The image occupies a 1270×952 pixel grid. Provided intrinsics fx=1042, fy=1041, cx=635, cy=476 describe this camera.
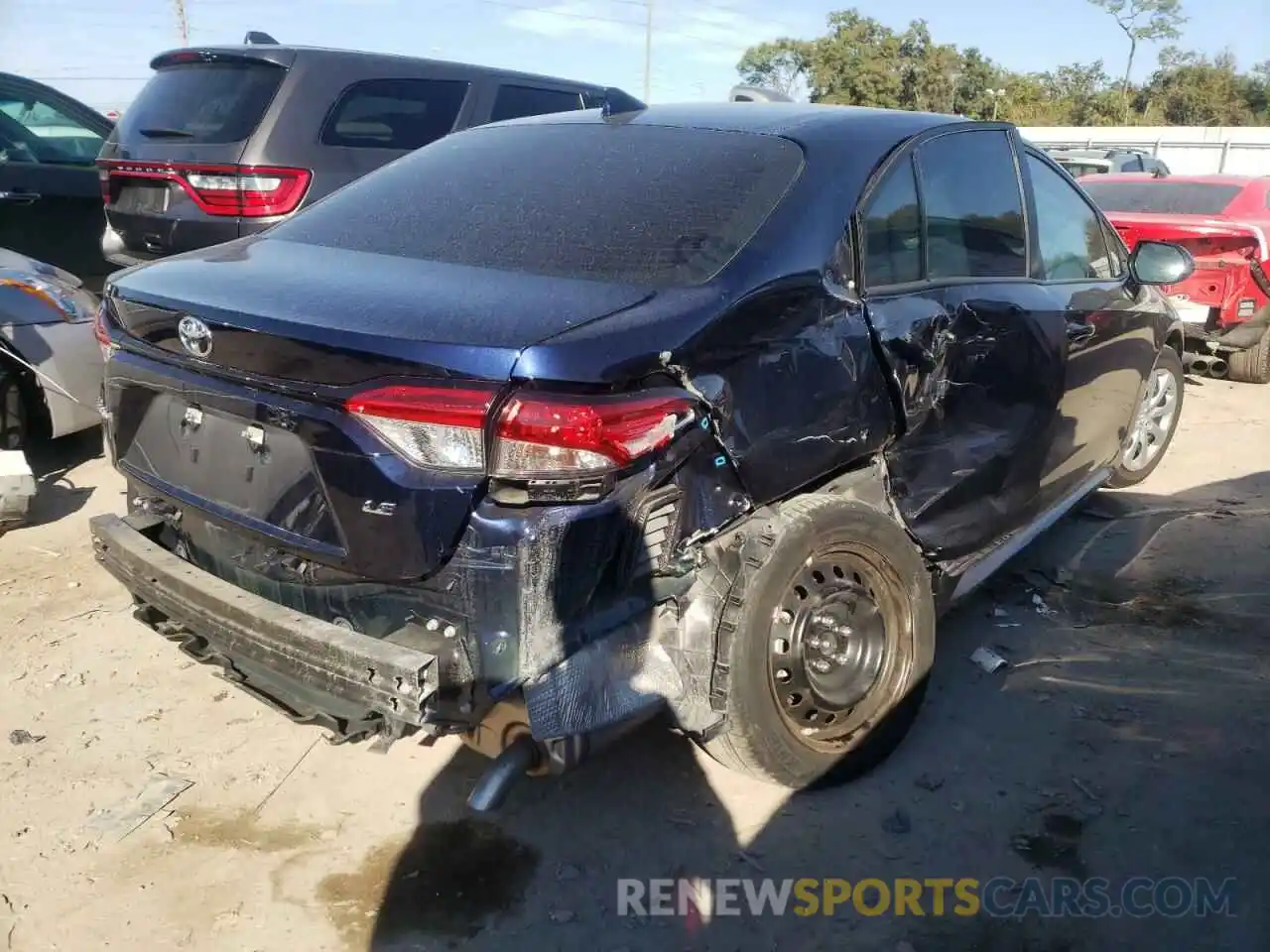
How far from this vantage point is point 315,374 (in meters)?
2.22

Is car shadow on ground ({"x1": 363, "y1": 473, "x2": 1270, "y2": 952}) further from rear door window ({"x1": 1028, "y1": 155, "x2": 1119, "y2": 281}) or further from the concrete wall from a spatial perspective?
the concrete wall

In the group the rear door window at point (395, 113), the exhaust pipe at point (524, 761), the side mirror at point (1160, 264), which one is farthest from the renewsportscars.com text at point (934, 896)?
the rear door window at point (395, 113)

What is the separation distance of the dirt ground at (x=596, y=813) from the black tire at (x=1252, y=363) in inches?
193

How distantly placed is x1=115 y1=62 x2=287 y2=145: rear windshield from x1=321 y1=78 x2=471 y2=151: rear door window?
38 cm

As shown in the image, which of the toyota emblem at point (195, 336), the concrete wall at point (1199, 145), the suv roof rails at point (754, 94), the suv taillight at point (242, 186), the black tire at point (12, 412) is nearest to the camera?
the toyota emblem at point (195, 336)

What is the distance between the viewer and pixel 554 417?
6.85ft

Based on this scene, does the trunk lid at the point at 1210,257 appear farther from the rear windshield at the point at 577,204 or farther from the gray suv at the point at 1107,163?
the gray suv at the point at 1107,163

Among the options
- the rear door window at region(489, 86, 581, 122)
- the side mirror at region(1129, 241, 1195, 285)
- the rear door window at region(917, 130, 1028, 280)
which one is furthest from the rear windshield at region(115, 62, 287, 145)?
the side mirror at region(1129, 241, 1195, 285)

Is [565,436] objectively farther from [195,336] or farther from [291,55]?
[291,55]

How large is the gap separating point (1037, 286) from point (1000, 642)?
4.30 ft

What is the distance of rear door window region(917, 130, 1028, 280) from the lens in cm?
323

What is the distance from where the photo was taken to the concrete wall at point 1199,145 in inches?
1148

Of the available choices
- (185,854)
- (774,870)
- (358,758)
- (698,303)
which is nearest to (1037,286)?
(698,303)

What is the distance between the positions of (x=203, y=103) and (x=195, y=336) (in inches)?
161
